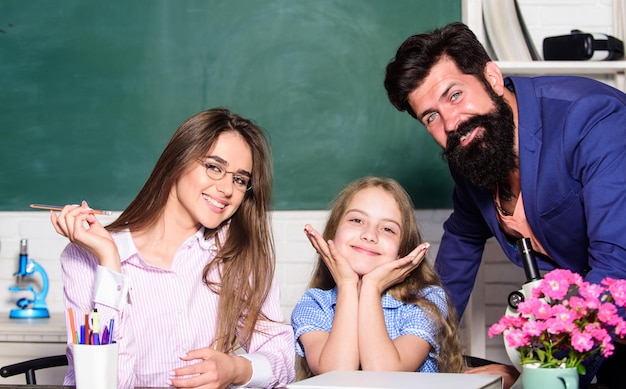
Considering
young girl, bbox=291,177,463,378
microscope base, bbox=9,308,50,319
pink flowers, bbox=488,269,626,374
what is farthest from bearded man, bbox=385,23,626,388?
microscope base, bbox=9,308,50,319

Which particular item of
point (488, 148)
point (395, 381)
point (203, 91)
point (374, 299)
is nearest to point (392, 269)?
point (374, 299)

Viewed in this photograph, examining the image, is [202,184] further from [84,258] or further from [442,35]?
[442,35]

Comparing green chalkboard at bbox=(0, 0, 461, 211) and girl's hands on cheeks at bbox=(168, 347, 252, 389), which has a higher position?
green chalkboard at bbox=(0, 0, 461, 211)

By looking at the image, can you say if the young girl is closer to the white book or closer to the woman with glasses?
the woman with glasses

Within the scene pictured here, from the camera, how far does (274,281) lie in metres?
2.08

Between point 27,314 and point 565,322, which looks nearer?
point 565,322

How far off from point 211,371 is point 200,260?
0.49 m

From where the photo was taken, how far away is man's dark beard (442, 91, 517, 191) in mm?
2160

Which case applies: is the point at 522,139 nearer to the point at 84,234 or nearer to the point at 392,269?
the point at 392,269

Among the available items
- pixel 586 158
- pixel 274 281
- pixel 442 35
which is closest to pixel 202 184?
pixel 274 281

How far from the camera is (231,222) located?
212 centimetres

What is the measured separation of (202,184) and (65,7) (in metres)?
1.58

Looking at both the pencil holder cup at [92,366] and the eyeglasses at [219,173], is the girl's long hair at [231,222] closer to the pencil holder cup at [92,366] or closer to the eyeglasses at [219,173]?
the eyeglasses at [219,173]

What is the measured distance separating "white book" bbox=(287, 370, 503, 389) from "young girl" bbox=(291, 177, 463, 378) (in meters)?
0.49
